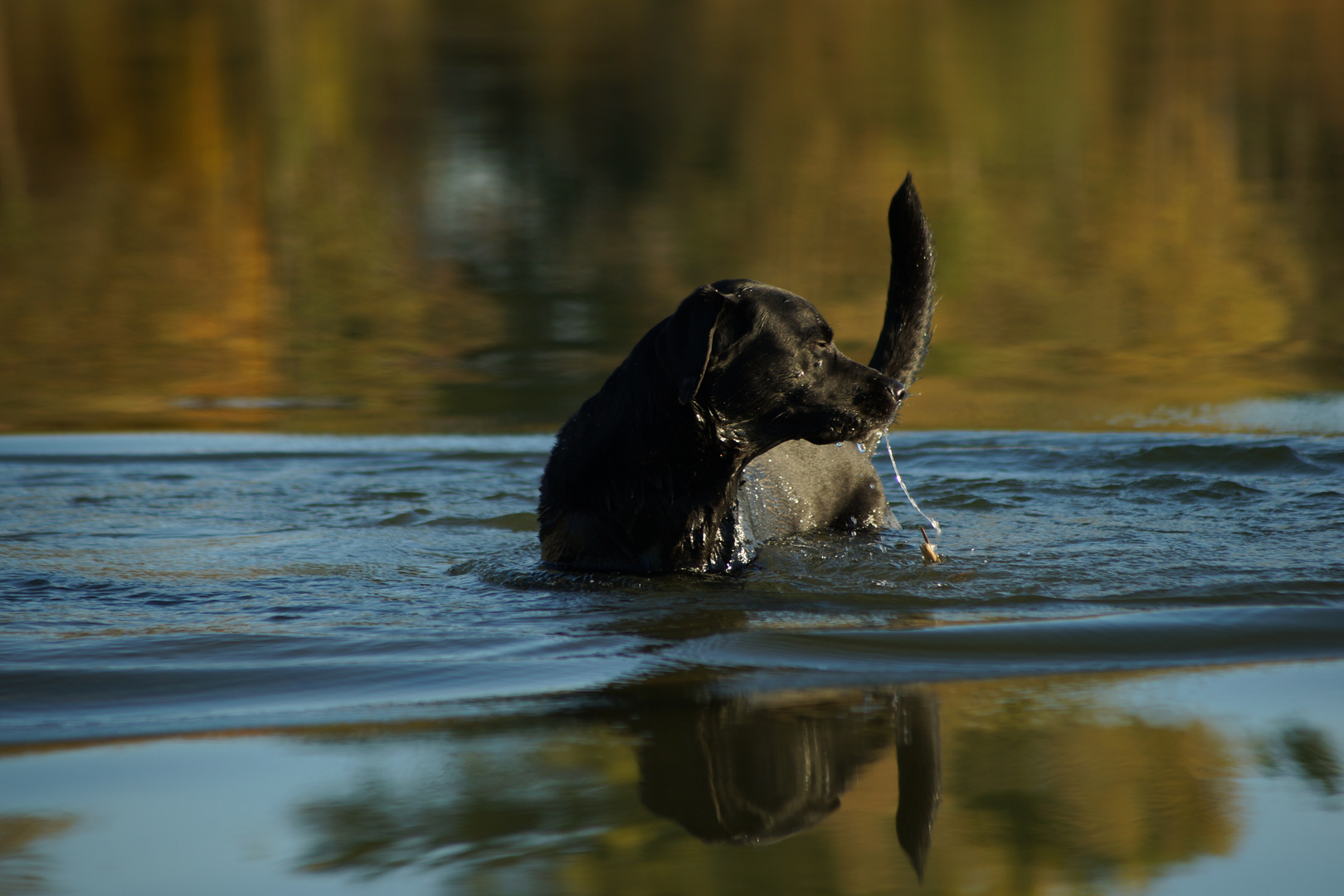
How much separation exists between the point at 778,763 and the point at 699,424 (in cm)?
199

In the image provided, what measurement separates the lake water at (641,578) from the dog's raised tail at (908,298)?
835 mm

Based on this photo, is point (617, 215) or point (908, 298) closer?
point (908, 298)

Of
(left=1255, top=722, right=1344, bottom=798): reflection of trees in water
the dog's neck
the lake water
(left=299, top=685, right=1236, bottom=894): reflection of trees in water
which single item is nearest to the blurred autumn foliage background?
the lake water

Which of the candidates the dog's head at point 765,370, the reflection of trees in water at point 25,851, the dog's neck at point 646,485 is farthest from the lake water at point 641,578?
the dog's head at point 765,370

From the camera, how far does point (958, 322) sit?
36.6 feet

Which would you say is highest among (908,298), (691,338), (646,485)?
(908,298)

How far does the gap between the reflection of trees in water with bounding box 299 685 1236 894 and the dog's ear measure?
151cm

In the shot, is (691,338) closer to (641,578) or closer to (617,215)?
(641,578)

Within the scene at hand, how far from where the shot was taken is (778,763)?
353 cm

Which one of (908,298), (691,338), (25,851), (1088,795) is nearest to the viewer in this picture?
(25,851)

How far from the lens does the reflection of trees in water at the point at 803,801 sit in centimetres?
301

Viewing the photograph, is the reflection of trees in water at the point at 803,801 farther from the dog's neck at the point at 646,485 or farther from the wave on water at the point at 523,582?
the dog's neck at the point at 646,485

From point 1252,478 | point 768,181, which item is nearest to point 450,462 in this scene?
point 1252,478

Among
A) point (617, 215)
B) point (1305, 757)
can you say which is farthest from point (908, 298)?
point (617, 215)
